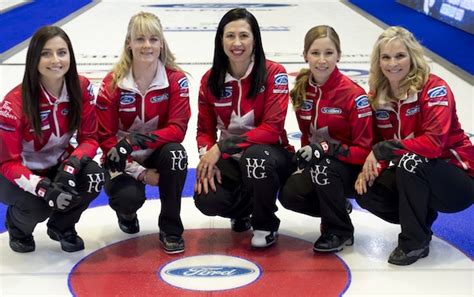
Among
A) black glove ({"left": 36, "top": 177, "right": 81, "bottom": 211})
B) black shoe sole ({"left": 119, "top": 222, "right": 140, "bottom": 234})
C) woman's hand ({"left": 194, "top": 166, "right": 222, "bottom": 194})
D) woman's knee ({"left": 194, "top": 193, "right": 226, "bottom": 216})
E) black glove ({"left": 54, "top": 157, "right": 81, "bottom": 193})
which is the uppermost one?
black glove ({"left": 54, "top": 157, "right": 81, "bottom": 193})

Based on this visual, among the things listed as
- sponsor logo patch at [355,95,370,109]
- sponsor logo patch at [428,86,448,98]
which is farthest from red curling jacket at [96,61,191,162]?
sponsor logo patch at [428,86,448,98]

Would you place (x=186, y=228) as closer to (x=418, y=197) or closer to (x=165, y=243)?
(x=165, y=243)

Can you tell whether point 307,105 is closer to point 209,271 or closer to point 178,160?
point 178,160

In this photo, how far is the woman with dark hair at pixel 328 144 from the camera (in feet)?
10.0

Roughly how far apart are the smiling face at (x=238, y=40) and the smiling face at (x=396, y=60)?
55cm

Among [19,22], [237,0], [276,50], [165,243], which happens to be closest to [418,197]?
[165,243]

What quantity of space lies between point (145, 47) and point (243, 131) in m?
0.55

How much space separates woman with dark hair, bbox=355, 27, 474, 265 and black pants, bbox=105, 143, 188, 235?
726 millimetres

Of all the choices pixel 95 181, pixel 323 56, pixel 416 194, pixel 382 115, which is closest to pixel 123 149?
pixel 95 181

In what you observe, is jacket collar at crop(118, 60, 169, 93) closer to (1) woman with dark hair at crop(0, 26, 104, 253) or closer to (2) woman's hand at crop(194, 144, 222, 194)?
(1) woman with dark hair at crop(0, 26, 104, 253)

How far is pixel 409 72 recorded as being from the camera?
3.07 meters

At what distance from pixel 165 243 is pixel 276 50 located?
5.69 metres

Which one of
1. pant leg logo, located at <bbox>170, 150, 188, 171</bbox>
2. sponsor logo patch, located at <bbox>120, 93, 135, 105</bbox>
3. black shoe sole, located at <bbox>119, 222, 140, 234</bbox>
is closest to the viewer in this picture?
pant leg logo, located at <bbox>170, 150, 188, 171</bbox>

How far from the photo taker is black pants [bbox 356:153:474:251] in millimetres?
2924
